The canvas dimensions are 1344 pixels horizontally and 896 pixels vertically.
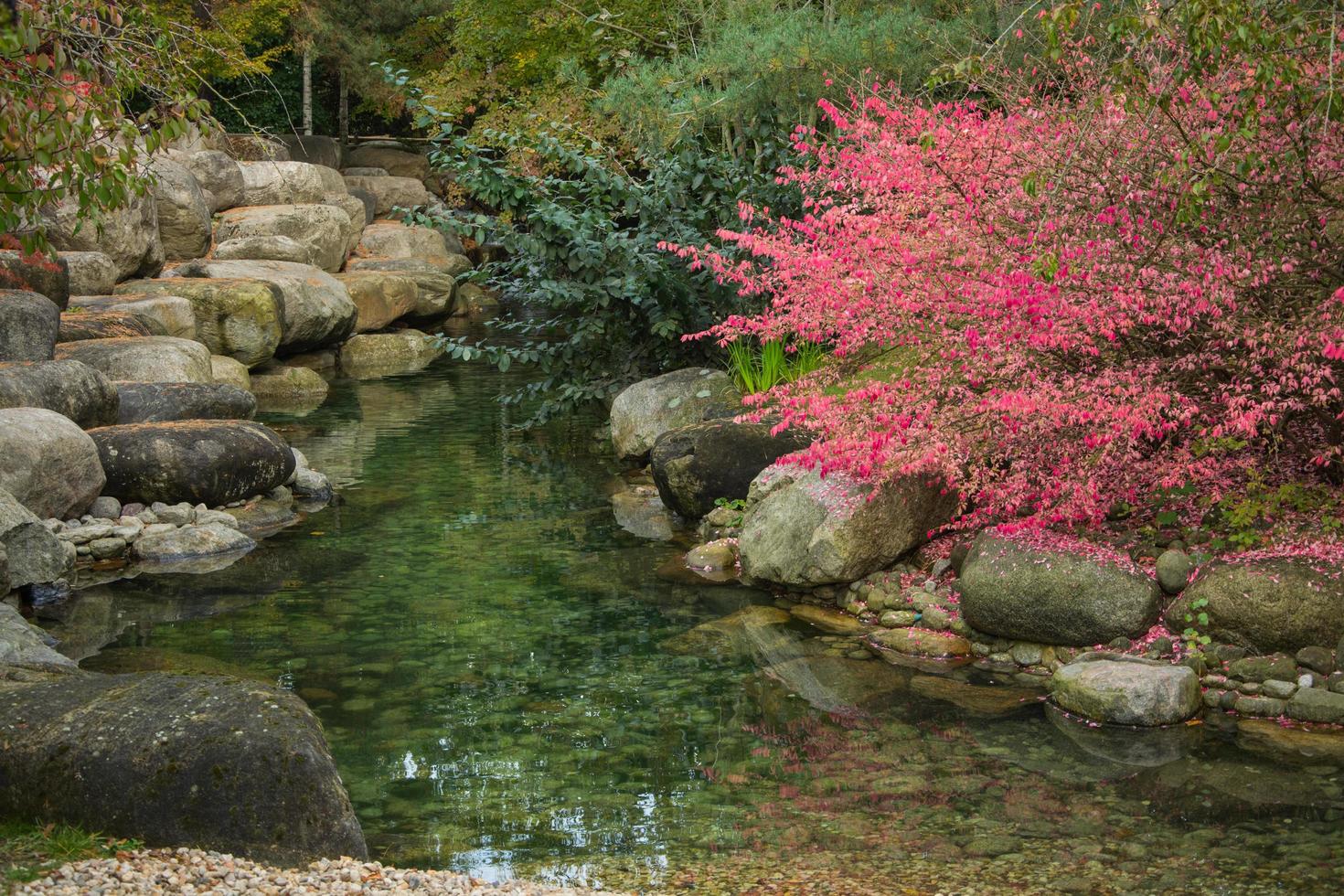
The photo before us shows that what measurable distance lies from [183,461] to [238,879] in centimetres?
858

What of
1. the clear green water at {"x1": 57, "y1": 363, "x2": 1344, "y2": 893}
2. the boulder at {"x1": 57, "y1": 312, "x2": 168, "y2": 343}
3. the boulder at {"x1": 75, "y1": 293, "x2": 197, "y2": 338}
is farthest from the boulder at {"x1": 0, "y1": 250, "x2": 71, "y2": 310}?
the clear green water at {"x1": 57, "y1": 363, "x2": 1344, "y2": 893}

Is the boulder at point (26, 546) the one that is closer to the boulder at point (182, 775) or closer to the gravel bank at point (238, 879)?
the boulder at point (182, 775)

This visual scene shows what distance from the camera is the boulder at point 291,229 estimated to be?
86.4 feet

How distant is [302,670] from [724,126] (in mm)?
11479

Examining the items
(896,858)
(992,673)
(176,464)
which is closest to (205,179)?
(176,464)

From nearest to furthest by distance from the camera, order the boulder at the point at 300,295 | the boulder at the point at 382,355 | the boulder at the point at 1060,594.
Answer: the boulder at the point at 1060,594, the boulder at the point at 300,295, the boulder at the point at 382,355

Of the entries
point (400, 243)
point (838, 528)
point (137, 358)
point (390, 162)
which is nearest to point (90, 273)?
point (137, 358)

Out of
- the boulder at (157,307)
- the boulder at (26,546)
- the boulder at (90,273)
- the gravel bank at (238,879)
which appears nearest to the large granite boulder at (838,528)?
the gravel bank at (238,879)

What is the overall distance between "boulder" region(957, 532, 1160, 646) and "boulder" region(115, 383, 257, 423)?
30.5 ft

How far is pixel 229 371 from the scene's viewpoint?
67.2ft

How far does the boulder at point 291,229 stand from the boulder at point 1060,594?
67.0 ft

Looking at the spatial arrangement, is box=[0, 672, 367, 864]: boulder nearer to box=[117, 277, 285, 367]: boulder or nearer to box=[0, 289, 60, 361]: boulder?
box=[0, 289, 60, 361]: boulder

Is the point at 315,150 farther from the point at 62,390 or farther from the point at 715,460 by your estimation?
the point at 715,460

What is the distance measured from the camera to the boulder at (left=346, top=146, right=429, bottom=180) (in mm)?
40469
